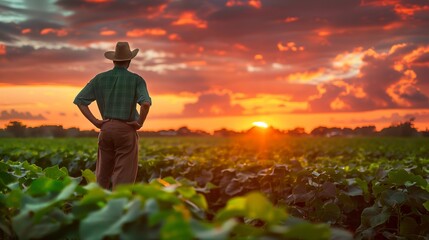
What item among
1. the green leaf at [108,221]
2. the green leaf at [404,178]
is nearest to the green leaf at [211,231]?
the green leaf at [108,221]

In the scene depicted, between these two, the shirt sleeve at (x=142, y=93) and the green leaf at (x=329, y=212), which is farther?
the shirt sleeve at (x=142, y=93)

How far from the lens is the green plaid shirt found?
7.98 metres

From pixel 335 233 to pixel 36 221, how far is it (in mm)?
1256

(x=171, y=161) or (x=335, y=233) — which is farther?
(x=171, y=161)

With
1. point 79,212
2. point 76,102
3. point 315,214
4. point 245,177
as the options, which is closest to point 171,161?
point 245,177

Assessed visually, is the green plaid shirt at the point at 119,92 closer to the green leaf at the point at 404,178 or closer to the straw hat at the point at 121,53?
the straw hat at the point at 121,53

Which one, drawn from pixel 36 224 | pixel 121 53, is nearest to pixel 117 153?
pixel 121 53

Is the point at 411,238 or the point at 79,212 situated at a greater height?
the point at 79,212

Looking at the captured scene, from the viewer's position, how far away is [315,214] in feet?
24.0

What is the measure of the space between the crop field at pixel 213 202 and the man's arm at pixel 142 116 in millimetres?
1291

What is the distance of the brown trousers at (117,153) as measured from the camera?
8094 millimetres

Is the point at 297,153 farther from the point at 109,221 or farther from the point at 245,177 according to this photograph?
the point at 109,221

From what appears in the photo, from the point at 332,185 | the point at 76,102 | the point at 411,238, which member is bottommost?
the point at 411,238

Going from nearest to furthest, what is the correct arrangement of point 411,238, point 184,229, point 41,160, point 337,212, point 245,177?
1. point 184,229
2. point 411,238
3. point 337,212
4. point 245,177
5. point 41,160
